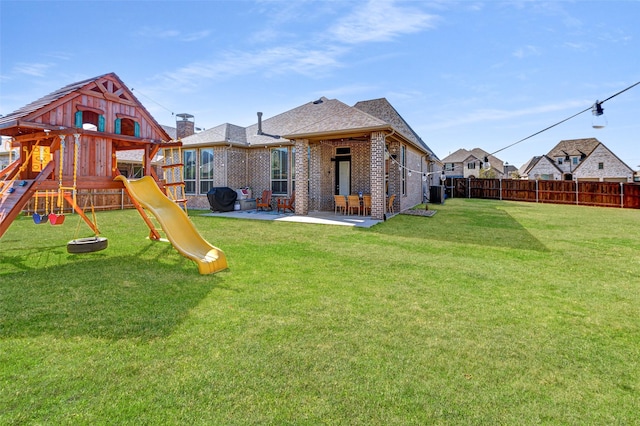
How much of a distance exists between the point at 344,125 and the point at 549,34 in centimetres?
709

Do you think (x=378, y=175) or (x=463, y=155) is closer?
(x=378, y=175)

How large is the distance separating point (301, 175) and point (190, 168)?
314 inches

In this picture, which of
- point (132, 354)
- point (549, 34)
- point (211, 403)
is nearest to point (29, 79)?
point (132, 354)

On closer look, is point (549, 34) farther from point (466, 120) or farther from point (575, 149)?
point (575, 149)

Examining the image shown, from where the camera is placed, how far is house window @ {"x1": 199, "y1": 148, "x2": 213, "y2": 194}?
52.9 ft

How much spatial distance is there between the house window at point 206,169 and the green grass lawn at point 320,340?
35.7 feet

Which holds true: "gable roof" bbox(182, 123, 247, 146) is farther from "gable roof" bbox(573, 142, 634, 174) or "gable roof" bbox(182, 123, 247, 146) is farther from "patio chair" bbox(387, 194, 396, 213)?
"gable roof" bbox(573, 142, 634, 174)

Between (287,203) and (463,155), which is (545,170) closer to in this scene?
(463,155)

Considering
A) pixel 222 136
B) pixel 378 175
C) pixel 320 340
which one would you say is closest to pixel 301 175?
pixel 378 175

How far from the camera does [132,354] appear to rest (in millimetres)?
2537

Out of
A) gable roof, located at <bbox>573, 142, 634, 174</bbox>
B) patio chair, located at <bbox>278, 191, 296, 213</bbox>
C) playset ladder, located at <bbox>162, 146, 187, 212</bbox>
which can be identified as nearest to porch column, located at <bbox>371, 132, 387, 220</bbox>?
patio chair, located at <bbox>278, 191, 296, 213</bbox>

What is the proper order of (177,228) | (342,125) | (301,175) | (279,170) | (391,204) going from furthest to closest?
(279,170), (391,204), (301,175), (342,125), (177,228)

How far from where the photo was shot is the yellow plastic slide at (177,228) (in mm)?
5018

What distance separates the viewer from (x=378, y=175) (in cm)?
1084
